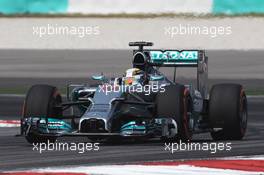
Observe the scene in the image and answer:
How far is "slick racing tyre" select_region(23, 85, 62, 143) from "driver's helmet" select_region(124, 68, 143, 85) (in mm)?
1138

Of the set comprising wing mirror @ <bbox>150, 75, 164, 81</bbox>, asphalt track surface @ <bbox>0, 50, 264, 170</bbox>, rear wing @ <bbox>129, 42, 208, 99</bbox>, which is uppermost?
rear wing @ <bbox>129, 42, 208, 99</bbox>

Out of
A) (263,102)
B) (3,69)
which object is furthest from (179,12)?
(263,102)

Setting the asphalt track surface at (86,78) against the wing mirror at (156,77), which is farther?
the wing mirror at (156,77)

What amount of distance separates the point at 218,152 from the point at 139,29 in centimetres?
2681

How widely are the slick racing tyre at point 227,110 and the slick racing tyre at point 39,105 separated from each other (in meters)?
2.36

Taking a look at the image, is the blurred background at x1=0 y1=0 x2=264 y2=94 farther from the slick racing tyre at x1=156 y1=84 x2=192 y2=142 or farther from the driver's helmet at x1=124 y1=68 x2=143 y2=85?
the slick racing tyre at x1=156 y1=84 x2=192 y2=142

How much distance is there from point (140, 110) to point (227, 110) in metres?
1.35

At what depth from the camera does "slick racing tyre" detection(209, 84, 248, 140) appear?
1653 centimetres

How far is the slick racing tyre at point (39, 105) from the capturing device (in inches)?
631

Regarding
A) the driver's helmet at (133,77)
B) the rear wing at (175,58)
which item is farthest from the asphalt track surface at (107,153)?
the rear wing at (175,58)

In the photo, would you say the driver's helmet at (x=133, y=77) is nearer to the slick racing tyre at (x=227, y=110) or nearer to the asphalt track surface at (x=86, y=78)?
the asphalt track surface at (x=86, y=78)

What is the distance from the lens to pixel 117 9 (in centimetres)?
4362

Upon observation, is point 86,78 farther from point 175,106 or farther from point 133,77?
point 175,106

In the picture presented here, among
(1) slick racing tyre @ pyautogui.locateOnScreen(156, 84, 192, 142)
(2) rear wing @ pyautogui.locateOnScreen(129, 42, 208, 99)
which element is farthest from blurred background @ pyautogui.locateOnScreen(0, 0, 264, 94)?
(1) slick racing tyre @ pyautogui.locateOnScreen(156, 84, 192, 142)
